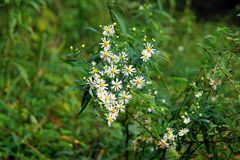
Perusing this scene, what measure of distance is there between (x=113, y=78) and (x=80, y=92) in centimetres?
180

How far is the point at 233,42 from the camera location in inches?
106

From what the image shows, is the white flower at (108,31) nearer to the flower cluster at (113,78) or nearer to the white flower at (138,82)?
the flower cluster at (113,78)

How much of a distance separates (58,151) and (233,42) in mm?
1561

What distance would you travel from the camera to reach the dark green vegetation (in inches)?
102

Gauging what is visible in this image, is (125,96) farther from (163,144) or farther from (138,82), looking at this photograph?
(163,144)

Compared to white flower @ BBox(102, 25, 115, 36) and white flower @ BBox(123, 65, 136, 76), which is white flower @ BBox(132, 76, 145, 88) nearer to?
white flower @ BBox(123, 65, 136, 76)

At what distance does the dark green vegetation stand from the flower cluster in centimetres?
10

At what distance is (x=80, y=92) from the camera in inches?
164

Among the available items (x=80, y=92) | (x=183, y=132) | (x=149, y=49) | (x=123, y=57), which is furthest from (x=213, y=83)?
(x=80, y=92)

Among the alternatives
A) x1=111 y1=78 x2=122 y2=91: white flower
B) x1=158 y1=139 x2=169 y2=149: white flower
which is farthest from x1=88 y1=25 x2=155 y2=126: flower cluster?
x1=158 y1=139 x2=169 y2=149: white flower

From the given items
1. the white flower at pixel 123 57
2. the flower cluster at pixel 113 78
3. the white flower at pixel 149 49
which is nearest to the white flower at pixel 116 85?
the flower cluster at pixel 113 78

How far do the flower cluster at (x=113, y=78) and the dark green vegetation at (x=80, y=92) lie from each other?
100 millimetres

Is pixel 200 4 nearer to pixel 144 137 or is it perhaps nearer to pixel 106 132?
pixel 106 132

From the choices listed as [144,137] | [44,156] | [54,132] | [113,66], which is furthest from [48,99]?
[113,66]
